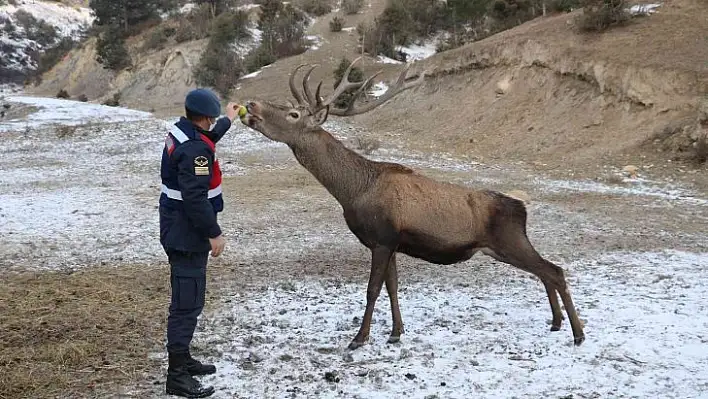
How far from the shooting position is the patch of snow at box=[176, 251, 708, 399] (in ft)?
15.4

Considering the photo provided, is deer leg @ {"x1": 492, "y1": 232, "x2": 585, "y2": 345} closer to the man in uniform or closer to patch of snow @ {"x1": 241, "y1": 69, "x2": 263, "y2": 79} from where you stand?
the man in uniform

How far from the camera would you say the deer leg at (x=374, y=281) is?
5.29 m

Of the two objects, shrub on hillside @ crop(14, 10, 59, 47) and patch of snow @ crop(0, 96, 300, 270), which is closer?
patch of snow @ crop(0, 96, 300, 270)

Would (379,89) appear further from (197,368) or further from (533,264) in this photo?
(197,368)

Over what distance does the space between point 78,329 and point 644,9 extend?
761 inches

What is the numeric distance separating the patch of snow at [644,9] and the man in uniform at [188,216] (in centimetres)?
1869

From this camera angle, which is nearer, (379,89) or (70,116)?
(70,116)

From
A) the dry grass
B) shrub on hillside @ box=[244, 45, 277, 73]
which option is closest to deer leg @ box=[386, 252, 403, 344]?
the dry grass

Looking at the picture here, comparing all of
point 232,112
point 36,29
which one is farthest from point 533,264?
point 36,29

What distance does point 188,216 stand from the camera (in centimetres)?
429

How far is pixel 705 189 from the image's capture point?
12.4 metres

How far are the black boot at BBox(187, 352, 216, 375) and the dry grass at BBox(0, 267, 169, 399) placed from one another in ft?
1.23

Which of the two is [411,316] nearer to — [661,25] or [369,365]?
[369,365]

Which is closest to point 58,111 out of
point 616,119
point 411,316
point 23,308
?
point 616,119
